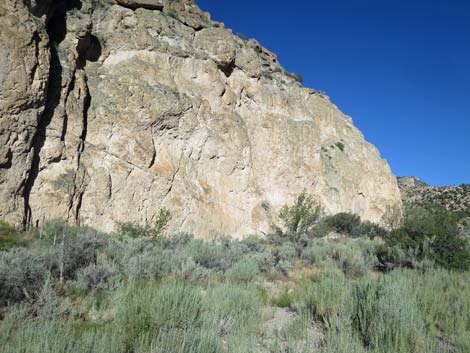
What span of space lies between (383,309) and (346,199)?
2448 centimetres

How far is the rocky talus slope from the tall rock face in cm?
1205

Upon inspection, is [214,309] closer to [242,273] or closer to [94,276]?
[94,276]

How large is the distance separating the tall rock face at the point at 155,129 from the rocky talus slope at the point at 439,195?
39.5 ft

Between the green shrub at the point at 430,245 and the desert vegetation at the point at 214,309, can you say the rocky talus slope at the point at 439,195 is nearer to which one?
the green shrub at the point at 430,245

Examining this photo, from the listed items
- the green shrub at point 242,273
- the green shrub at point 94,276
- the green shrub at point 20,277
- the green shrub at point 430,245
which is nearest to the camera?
the green shrub at point 20,277

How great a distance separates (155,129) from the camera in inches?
786

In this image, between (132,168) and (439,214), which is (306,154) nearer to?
(132,168)

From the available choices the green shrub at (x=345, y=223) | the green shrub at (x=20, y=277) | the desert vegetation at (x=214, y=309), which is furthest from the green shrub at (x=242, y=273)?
the green shrub at (x=345, y=223)

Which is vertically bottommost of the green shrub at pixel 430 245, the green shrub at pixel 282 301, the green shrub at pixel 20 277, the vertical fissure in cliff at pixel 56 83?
the green shrub at pixel 20 277

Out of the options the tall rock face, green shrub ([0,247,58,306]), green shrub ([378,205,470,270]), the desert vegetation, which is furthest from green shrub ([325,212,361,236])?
green shrub ([0,247,58,306])

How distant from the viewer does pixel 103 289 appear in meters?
5.38

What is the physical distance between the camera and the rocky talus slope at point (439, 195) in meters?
37.3

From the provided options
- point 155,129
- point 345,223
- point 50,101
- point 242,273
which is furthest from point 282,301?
point 345,223

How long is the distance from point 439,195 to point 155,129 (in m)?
38.7
